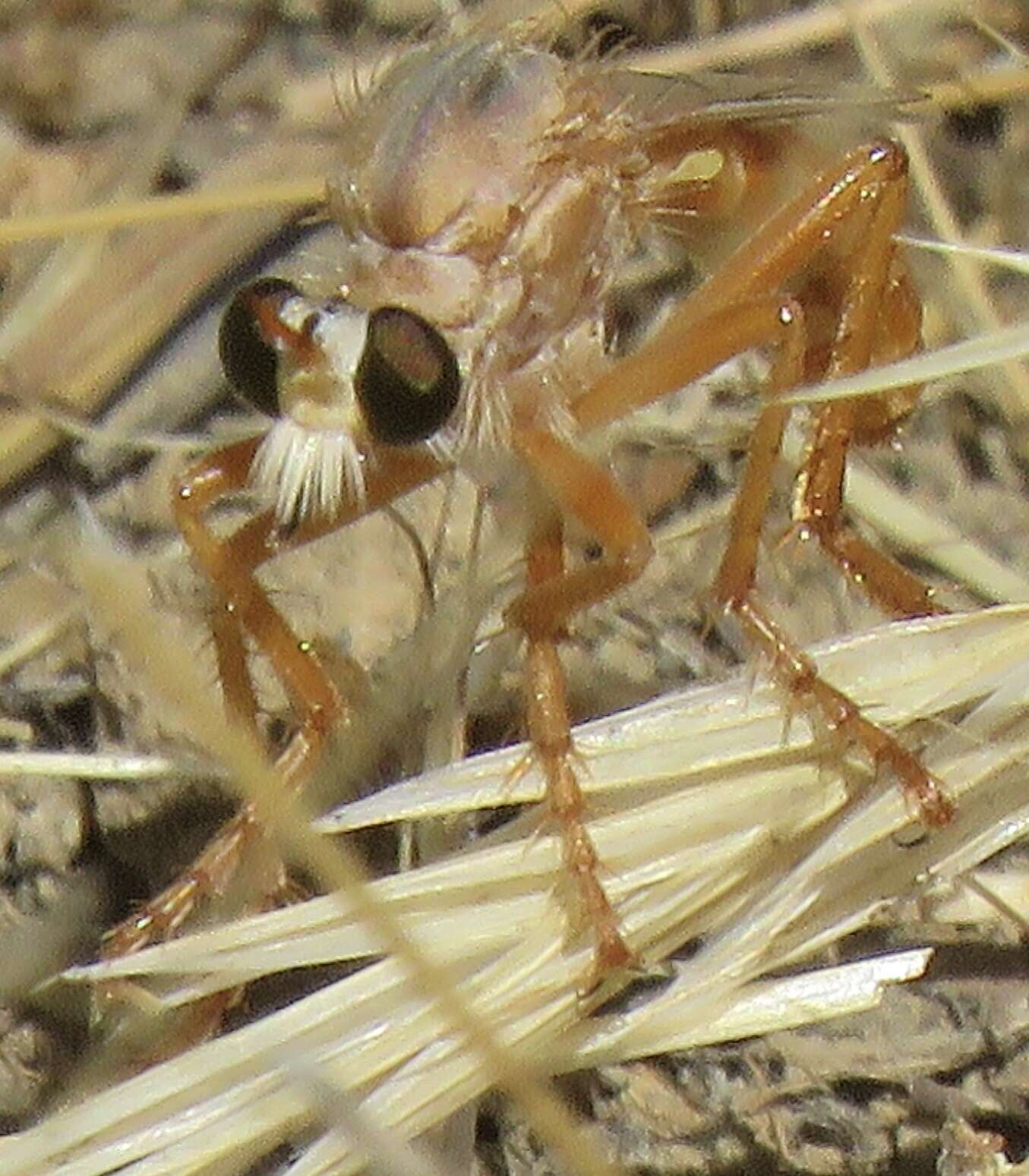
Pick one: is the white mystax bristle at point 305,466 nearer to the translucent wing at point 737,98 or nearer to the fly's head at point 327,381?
the fly's head at point 327,381

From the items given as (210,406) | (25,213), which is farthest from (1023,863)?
(25,213)

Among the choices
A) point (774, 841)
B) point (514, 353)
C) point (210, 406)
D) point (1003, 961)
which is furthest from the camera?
point (210, 406)

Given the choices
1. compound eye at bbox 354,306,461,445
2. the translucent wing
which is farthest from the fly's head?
the translucent wing

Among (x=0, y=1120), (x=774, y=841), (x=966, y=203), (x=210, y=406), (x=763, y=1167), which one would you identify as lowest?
(x=763, y=1167)

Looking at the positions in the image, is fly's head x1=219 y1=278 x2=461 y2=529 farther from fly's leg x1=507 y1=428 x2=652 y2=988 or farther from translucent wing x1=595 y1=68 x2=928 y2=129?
translucent wing x1=595 y1=68 x2=928 y2=129

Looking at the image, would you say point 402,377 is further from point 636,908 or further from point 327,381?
point 636,908

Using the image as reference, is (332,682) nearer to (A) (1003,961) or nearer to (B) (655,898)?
(B) (655,898)

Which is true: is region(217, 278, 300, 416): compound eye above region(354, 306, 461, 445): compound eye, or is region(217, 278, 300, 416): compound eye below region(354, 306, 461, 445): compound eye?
above
